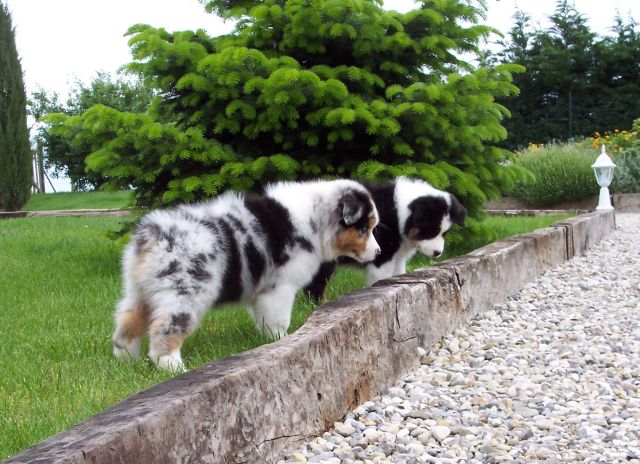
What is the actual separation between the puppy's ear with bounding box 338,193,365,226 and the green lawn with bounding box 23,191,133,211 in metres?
17.5

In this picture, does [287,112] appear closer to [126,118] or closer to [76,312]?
[126,118]

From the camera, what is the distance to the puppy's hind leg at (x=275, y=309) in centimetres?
403

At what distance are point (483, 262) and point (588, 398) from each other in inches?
74.5

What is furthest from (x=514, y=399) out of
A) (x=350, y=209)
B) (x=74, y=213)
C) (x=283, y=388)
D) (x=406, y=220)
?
(x=74, y=213)

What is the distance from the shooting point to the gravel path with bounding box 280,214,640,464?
9.02 ft

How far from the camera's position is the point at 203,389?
2.19 metres

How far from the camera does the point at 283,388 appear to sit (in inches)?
103

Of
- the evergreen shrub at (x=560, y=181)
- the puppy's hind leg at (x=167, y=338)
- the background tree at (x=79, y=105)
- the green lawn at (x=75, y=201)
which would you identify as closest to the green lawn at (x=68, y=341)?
the puppy's hind leg at (x=167, y=338)

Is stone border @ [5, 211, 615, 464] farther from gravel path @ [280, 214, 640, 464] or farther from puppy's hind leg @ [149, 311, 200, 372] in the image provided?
puppy's hind leg @ [149, 311, 200, 372]

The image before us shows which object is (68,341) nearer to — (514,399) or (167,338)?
(167,338)

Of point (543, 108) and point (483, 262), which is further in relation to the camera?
point (543, 108)

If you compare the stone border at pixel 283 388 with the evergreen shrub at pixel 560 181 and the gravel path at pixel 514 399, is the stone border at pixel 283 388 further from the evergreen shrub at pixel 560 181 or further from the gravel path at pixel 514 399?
the evergreen shrub at pixel 560 181

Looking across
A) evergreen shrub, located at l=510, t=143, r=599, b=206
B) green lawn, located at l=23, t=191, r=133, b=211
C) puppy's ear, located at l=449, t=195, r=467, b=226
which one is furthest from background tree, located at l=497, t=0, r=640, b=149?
puppy's ear, located at l=449, t=195, r=467, b=226

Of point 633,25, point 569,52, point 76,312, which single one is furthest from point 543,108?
point 76,312
